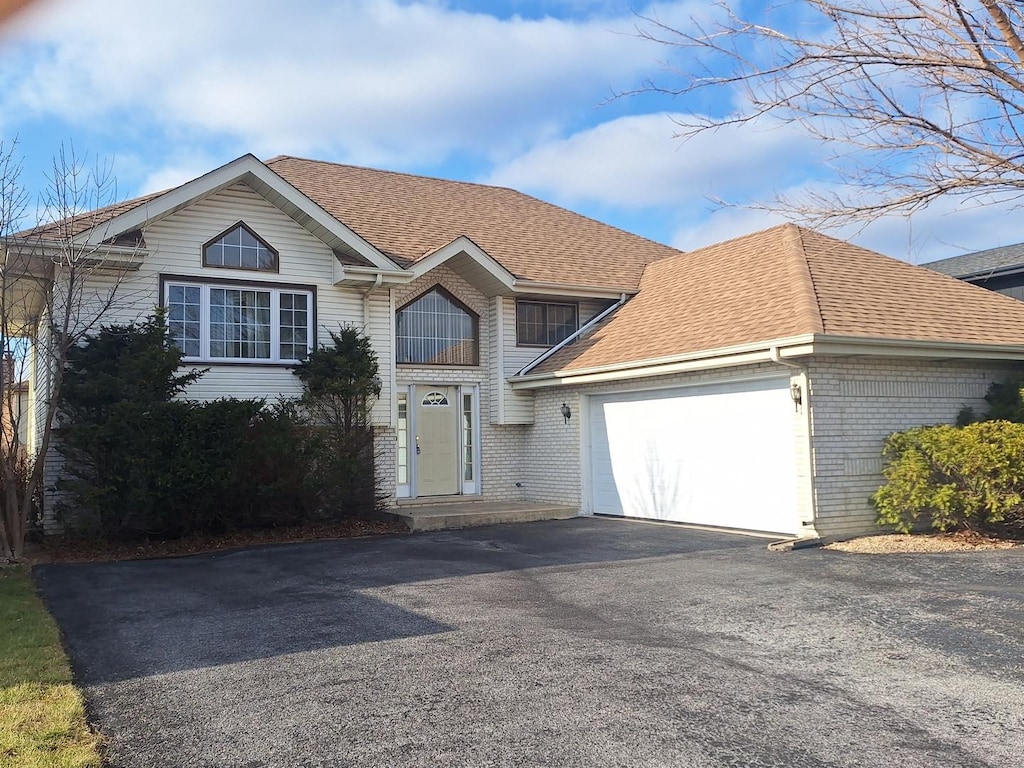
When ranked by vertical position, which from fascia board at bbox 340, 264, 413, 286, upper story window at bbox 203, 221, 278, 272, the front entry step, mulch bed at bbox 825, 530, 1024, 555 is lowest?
mulch bed at bbox 825, 530, 1024, 555

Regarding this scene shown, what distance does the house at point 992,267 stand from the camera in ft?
71.8

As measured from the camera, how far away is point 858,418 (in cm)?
1174

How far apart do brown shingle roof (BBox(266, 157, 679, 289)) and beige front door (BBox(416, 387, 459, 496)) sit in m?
2.70

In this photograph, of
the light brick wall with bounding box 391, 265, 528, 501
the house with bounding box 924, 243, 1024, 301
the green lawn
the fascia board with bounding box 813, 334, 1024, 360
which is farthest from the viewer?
the house with bounding box 924, 243, 1024, 301

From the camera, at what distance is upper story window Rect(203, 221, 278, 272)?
14.2m

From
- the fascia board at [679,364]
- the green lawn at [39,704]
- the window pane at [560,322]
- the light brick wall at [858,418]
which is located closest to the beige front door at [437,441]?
the fascia board at [679,364]

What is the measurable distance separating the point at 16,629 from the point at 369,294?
928 cm

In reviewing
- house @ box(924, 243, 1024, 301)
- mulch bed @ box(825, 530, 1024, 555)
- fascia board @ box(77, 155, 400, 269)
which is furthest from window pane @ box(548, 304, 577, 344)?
house @ box(924, 243, 1024, 301)

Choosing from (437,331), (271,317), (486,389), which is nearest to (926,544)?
(486,389)

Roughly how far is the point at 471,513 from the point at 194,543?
174 inches

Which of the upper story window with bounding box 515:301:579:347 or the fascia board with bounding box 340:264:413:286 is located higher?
the fascia board with bounding box 340:264:413:286

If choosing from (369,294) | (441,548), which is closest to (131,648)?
(441,548)

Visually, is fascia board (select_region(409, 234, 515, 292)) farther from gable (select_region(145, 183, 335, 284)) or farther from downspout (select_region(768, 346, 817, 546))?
downspout (select_region(768, 346, 817, 546))

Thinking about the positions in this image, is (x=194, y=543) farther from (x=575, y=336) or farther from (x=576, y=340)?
(x=575, y=336)
